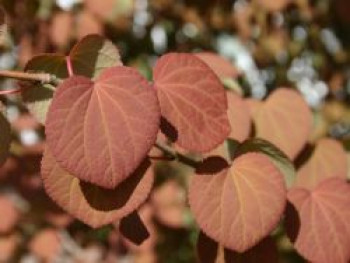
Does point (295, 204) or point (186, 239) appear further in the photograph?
point (186, 239)

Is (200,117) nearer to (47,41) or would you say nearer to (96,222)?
(96,222)

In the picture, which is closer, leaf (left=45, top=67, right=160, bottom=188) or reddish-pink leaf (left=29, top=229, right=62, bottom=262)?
leaf (left=45, top=67, right=160, bottom=188)

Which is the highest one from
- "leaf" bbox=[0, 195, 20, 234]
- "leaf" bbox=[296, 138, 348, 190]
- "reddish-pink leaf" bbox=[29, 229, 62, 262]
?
"leaf" bbox=[296, 138, 348, 190]

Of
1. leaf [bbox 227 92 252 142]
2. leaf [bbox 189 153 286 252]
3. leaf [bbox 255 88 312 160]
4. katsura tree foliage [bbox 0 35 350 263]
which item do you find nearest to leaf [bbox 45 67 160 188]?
katsura tree foliage [bbox 0 35 350 263]

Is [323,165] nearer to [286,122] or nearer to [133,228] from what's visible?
[286,122]

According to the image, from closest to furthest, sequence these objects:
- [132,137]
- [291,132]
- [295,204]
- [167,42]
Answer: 1. [132,137]
2. [295,204]
3. [291,132]
4. [167,42]

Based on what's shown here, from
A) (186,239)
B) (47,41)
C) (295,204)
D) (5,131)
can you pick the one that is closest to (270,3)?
(47,41)

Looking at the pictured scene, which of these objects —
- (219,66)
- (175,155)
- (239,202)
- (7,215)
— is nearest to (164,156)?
(175,155)

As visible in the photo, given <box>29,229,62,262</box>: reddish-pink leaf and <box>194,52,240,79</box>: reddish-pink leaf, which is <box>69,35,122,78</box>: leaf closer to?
<box>194,52,240,79</box>: reddish-pink leaf
